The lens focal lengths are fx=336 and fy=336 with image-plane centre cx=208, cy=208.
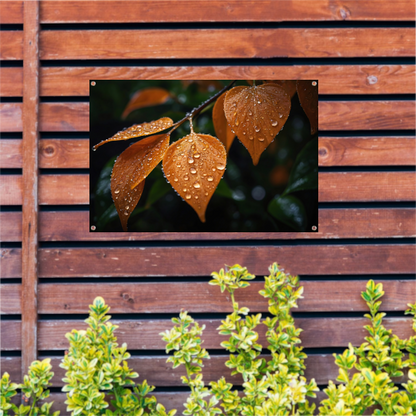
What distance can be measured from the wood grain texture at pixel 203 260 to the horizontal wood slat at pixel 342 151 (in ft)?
1.22

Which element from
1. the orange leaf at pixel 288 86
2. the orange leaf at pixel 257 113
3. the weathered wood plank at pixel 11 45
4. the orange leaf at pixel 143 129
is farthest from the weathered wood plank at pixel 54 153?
the orange leaf at pixel 288 86

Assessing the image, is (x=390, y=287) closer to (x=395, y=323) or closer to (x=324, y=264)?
(x=395, y=323)

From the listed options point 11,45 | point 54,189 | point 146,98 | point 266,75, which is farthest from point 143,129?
point 11,45

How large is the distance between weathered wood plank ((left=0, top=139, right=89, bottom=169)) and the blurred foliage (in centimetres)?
6

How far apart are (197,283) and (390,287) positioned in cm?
84

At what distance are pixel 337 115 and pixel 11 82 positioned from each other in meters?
1.43

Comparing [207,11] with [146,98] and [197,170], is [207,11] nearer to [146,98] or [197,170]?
[146,98]

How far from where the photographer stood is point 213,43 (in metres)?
1.46

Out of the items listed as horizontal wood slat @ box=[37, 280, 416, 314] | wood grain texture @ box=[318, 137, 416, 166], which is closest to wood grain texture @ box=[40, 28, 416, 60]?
wood grain texture @ box=[318, 137, 416, 166]

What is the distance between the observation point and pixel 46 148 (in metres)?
1.46

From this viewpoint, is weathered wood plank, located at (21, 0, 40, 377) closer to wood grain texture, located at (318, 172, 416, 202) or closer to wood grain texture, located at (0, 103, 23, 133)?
wood grain texture, located at (0, 103, 23, 133)

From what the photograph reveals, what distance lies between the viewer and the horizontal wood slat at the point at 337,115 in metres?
1.46

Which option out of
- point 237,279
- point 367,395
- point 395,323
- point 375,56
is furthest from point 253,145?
point 367,395

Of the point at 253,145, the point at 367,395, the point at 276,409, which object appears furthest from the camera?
the point at 253,145
